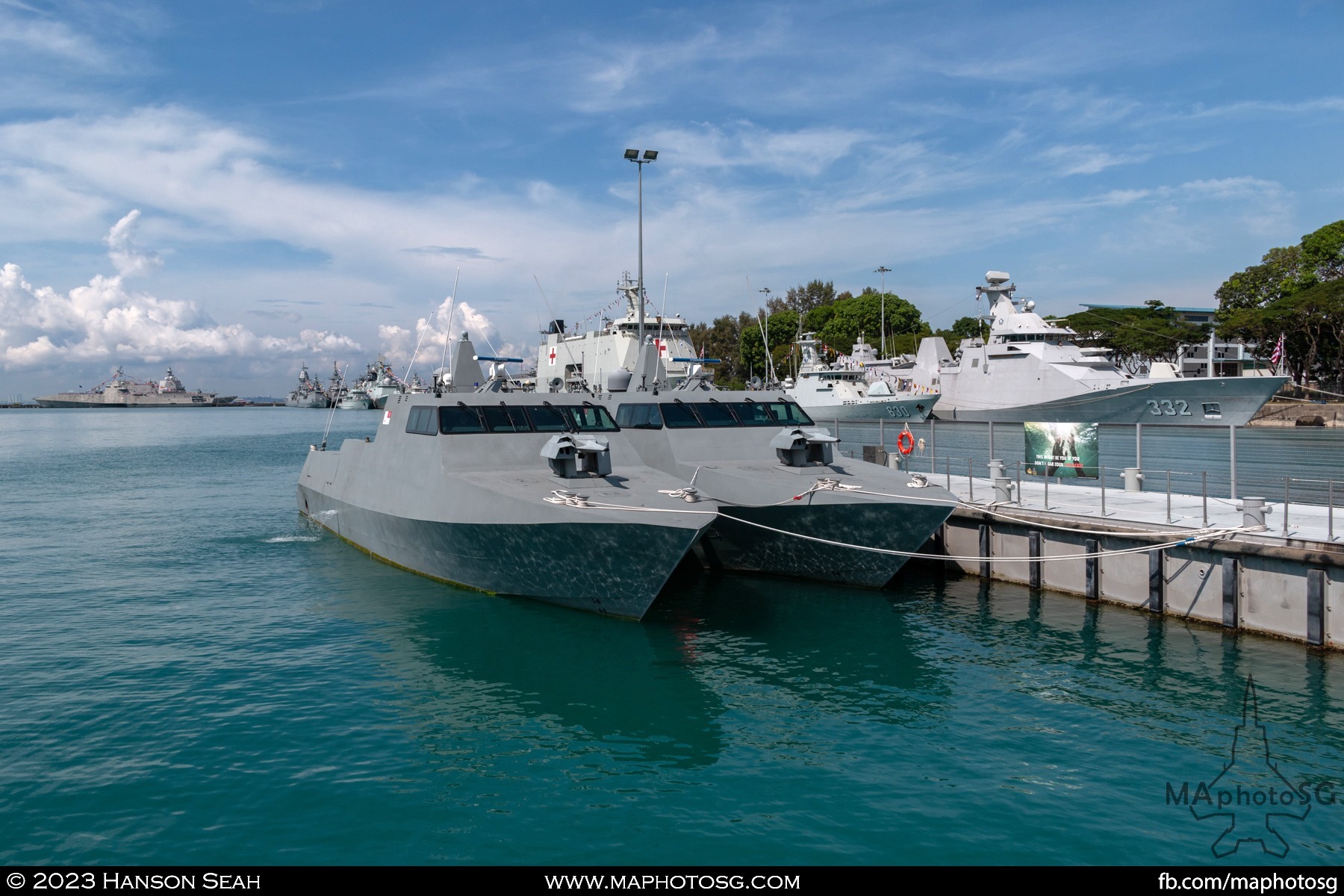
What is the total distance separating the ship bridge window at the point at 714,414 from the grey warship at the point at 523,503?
7.69ft

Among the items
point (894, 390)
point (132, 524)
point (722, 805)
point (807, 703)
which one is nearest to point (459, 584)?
point (807, 703)

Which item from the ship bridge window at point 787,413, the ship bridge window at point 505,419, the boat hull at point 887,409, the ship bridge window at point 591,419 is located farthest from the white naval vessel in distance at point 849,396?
the ship bridge window at point 505,419

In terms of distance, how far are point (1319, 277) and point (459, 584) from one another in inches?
3195

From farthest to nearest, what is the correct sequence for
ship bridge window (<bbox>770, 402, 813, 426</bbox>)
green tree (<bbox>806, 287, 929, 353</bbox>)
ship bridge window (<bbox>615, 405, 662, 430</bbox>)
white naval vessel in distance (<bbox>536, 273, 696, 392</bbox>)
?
green tree (<bbox>806, 287, 929, 353</bbox>)
white naval vessel in distance (<bbox>536, 273, 696, 392</bbox>)
ship bridge window (<bbox>770, 402, 813, 426</bbox>)
ship bridge window (<bbox>615, 405, 662, 430</bbox>)

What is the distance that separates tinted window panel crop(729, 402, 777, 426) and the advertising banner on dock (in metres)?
6.00

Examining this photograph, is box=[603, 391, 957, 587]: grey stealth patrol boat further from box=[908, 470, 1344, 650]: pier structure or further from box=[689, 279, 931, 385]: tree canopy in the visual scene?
box=[689, 279, 931, 385]: tree canopy

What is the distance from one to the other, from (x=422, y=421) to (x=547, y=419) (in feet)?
8.67

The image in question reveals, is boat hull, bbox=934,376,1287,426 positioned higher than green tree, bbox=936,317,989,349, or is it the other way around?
green tree, bbox=936,317,989,349

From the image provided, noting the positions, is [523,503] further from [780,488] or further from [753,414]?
[753,414]

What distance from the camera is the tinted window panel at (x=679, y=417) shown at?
1931 centimetres

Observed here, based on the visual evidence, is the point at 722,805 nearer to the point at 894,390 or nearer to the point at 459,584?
the point at 459,584

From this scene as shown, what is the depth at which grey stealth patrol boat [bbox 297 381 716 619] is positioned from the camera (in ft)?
45.4

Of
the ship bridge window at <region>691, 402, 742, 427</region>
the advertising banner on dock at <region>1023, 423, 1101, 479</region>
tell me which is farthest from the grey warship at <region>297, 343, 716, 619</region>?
the advertising banner on dock at <region>1023, 423, 1101, 479</region>

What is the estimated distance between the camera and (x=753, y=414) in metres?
20.0
